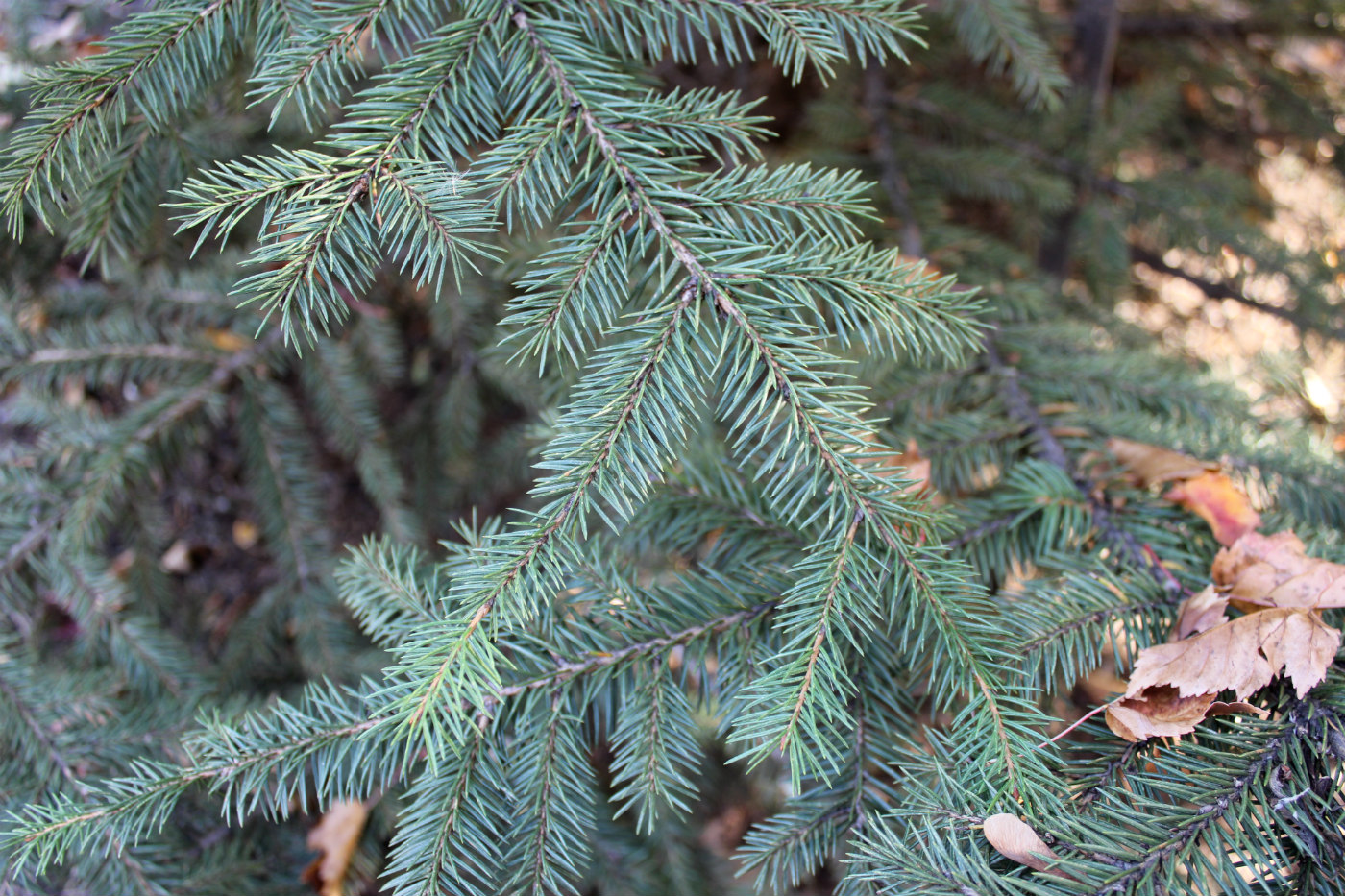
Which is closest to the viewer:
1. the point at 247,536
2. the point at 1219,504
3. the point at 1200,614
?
the point at 1200,614

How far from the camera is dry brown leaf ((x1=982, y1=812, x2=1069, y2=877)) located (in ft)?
2.11

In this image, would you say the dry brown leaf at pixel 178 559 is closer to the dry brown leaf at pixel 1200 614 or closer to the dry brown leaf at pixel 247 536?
the dry brown leaf at pixel 247 536

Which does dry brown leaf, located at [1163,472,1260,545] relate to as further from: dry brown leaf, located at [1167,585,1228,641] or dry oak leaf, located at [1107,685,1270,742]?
dry oak leaf, located at [1107,685,1270,742]

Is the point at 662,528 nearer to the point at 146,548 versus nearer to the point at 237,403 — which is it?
the point at 146,548

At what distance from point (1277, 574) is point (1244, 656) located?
160 millimetres

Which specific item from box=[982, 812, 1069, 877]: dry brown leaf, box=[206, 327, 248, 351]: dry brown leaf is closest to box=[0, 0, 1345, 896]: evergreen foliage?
box=[982, 812, 1069, 877]: dry brown leaf

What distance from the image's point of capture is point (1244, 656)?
29.3 inches

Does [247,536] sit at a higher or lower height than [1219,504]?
lower

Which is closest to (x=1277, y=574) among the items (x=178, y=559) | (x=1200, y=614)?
(x=1200, y=614)

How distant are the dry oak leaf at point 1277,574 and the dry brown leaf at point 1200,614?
2 centimetres

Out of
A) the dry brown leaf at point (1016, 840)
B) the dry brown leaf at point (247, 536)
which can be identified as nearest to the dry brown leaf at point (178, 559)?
the dry brown leaf at point (247, 536)

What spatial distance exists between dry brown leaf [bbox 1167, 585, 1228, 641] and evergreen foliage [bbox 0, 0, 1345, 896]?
0.09 feet

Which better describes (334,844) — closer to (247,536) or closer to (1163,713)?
(247,536)

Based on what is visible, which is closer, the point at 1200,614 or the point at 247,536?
the point at 1200,614
